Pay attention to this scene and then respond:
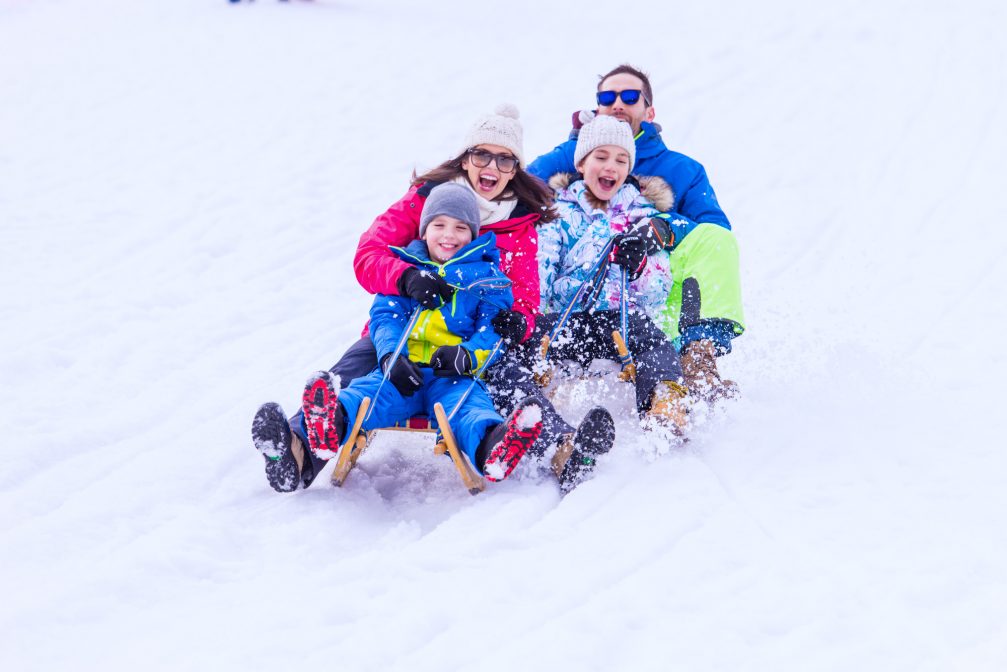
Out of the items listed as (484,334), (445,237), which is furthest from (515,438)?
(445,237)

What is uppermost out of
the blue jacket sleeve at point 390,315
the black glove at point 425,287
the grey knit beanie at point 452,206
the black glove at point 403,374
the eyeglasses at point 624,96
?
the eyeglasses at point 624,96

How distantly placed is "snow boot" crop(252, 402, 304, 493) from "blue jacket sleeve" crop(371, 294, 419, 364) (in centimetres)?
51

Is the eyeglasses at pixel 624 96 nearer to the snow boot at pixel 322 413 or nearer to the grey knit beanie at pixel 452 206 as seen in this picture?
the grey knit beanie at pixel 452 206

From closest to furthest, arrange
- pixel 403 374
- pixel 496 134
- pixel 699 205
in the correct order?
pixel 403 374
pixel 496 134
pixel 699 205

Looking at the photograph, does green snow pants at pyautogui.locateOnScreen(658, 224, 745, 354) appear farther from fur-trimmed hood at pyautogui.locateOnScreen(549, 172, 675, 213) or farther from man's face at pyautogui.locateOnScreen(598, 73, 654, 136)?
man's face at pyautogui.locateOnScreen(598, 73, 654, 136)

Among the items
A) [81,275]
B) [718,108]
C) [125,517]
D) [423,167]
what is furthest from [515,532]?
[718,108]

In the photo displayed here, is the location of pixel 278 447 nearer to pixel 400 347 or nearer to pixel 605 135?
pixel 400 347

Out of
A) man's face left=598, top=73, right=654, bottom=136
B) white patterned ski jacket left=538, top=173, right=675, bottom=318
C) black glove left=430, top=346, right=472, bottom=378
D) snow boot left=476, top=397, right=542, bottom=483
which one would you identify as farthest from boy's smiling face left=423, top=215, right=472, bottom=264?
man's face left=598, top=73, right=654, bottom=136

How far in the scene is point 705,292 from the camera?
134 inches

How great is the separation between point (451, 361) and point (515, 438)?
0.42m

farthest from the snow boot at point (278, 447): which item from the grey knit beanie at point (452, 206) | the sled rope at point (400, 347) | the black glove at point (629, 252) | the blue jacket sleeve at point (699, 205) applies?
the blue jacket sleeve at point (699, 205)

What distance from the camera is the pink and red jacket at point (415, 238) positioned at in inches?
118

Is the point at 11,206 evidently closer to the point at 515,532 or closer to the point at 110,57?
the point at 110,57

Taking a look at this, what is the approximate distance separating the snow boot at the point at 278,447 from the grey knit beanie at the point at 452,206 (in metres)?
0.89
